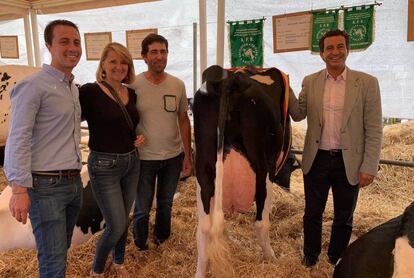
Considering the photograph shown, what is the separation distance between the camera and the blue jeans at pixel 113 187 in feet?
6.12

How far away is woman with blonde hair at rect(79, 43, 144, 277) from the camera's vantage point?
183 centimetres

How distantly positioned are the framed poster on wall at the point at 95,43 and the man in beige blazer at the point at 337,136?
3010mm

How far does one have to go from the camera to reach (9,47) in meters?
5.35

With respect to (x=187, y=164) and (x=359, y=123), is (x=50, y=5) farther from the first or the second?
(x=359, y=123)

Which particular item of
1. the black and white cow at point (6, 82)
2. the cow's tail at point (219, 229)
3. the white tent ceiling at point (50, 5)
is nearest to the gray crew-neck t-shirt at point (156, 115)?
the cow's tail at point (219, 229)

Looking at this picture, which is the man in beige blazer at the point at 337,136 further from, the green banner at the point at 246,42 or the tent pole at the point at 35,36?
the tent pole at the point at 35,36

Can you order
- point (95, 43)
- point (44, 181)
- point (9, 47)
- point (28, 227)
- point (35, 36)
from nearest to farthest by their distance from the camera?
point (44, 181)
point (28, 227)
point (95, 43)
point (35, 36)
point (9, 47)

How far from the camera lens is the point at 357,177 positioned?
208cm

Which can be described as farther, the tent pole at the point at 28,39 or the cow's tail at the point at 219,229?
the tent pole at the point at 28,39

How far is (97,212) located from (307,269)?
1607 mm

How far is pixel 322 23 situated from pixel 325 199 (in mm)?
1664

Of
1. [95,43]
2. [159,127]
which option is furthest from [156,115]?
[95,43]

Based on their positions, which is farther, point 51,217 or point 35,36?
point 35,36

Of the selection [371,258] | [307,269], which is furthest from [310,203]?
[371,258]
